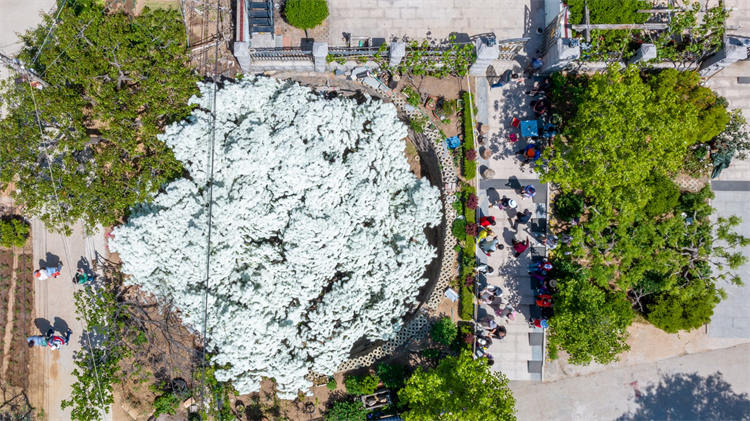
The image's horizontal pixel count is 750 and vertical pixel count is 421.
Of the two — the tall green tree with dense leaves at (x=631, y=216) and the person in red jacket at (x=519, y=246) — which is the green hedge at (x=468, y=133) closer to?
the tall green tree with dense leaves at (x=631, y=216)

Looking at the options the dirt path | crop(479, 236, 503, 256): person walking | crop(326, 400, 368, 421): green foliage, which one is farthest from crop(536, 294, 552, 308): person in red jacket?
the dirt path

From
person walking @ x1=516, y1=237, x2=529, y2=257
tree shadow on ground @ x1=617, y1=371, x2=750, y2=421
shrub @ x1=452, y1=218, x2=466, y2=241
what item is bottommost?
tree shadow on ground @ x1=617, y1=371, x2=750, y2=421

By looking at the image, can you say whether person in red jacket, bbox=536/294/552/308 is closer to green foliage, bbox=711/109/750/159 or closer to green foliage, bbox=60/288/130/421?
green foliage, bbox=711/109/750/159

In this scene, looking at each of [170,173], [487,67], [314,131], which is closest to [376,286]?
[314,131]

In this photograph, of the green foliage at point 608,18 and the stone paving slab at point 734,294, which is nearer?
the green foliage at point 608,18

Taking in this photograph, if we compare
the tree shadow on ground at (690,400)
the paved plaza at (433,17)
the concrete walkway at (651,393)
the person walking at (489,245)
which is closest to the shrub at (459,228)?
the person walking at (489,245)
